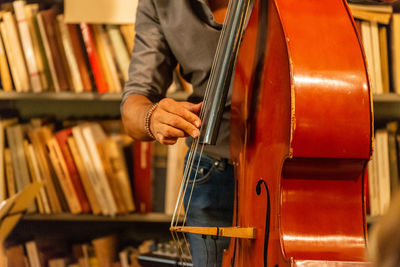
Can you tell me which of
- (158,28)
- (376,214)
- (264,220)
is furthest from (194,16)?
(376,214)

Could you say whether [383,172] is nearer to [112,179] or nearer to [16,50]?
[112,179]

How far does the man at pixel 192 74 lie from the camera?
935mm

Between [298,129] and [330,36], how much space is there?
0.45 feet

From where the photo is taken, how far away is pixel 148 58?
3.21 ft

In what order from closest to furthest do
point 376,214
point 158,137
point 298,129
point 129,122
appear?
1. point 298,129
2. point 158,137
3. point 129,122
4. point 376,214

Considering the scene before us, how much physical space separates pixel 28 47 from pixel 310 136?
119 centimetres

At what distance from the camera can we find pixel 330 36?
2.02 feet

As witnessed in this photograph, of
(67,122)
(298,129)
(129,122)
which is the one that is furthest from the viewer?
(67,122)

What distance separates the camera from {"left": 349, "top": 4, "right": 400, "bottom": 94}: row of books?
1.42 metres

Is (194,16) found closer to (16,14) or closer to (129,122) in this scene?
(129,122)

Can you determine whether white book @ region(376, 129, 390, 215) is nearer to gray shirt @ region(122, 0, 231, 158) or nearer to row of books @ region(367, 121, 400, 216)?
row of books @ region(367, 121, 400, 216)

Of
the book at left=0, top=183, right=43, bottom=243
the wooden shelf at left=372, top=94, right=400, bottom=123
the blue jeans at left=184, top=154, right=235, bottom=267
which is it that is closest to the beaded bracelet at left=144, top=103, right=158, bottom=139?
the blue jeans at left=184, top=154, right=235, bottom=267

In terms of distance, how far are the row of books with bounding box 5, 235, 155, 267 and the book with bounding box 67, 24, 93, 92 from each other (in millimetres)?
543

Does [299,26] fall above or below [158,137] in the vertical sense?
above
